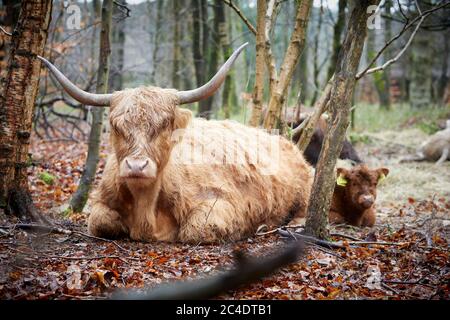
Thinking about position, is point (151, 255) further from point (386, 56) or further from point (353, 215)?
point (386, 56)

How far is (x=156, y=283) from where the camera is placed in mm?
3537

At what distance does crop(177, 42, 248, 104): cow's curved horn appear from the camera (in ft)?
15.7

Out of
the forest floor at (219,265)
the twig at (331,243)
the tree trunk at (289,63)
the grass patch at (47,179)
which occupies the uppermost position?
the tree trunk at (289,63)

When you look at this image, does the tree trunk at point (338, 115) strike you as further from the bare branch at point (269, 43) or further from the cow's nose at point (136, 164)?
the bare branch at point (269, 43)

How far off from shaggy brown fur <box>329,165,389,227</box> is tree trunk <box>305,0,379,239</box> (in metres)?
2.10

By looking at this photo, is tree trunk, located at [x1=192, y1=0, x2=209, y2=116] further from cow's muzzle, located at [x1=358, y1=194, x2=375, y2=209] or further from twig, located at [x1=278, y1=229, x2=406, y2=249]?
twig, located at [x1=278, y1=229, x2=406, y2=249]

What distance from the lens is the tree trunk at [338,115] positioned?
4.33 metres

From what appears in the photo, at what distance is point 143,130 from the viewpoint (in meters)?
4.63

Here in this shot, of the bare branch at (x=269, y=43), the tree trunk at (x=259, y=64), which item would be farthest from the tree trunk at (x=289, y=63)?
the tree trunk at (x=259, y=64)

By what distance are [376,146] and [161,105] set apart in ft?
31.5

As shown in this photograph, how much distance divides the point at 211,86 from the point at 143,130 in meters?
0.79

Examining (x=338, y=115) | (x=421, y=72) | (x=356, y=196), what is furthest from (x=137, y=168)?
(x=421, y=72)

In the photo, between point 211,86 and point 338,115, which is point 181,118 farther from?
point 338,115

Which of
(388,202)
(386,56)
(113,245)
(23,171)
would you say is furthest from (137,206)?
(386,56)
